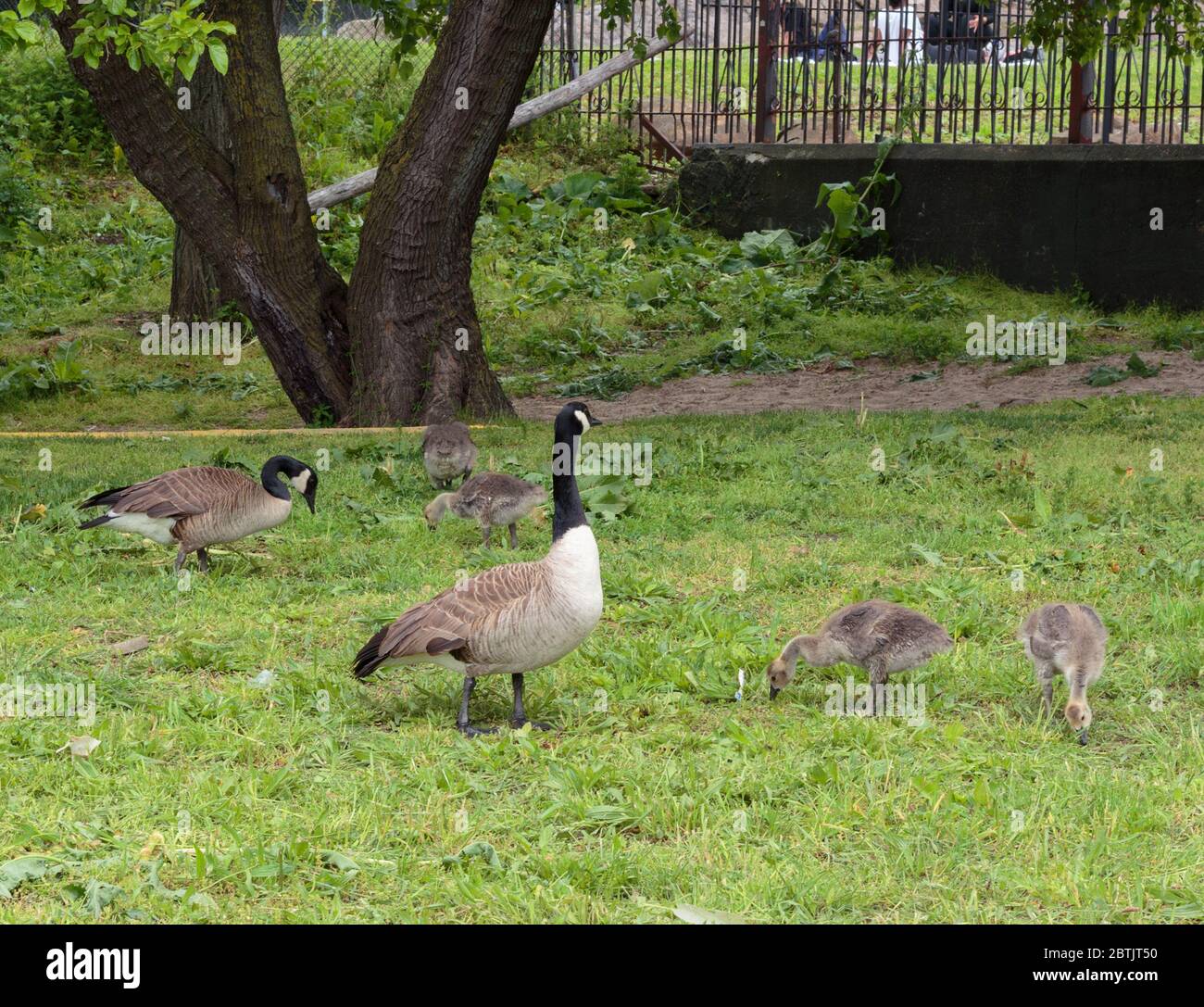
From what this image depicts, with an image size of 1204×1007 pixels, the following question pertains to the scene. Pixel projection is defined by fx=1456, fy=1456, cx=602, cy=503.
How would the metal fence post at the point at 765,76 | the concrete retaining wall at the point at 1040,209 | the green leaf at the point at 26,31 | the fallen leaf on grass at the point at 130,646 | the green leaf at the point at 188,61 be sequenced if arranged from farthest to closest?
the metal fence post at the point at 765,76 → the concrete retaining wall at the point at 1040,209 → the green leaf at the point at 188,61 → the green leaf at the point at 26,31 → the fallen leaf on grass at the point at 130,646

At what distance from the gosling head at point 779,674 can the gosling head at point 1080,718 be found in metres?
1.17

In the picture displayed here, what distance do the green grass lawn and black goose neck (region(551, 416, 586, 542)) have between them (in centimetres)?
82

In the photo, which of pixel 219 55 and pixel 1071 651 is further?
pixel 219 55

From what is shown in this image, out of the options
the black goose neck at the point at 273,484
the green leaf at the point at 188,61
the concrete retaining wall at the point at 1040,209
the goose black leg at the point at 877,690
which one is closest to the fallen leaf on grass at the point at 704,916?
the goose black leg at the point at 877,690

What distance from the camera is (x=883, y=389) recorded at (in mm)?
15133

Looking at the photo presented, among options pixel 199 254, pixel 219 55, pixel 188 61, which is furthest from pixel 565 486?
pixel 199 254

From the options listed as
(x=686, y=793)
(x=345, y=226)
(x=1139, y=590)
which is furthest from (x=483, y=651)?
(x=345, y=226)

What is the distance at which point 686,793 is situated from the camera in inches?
208

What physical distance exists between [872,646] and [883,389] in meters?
9.22

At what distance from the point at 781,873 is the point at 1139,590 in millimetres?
3880

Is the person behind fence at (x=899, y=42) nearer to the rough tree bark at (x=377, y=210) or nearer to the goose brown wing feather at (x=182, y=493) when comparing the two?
the rough tree bark at (x=377, y=210)

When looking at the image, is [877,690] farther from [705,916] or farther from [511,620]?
[705,916]

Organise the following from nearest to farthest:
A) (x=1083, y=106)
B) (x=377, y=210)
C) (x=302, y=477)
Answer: (x=302, y=477) < (x=377, y=210) < (x=1083, y=106)

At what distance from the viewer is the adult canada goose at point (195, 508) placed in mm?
8133
